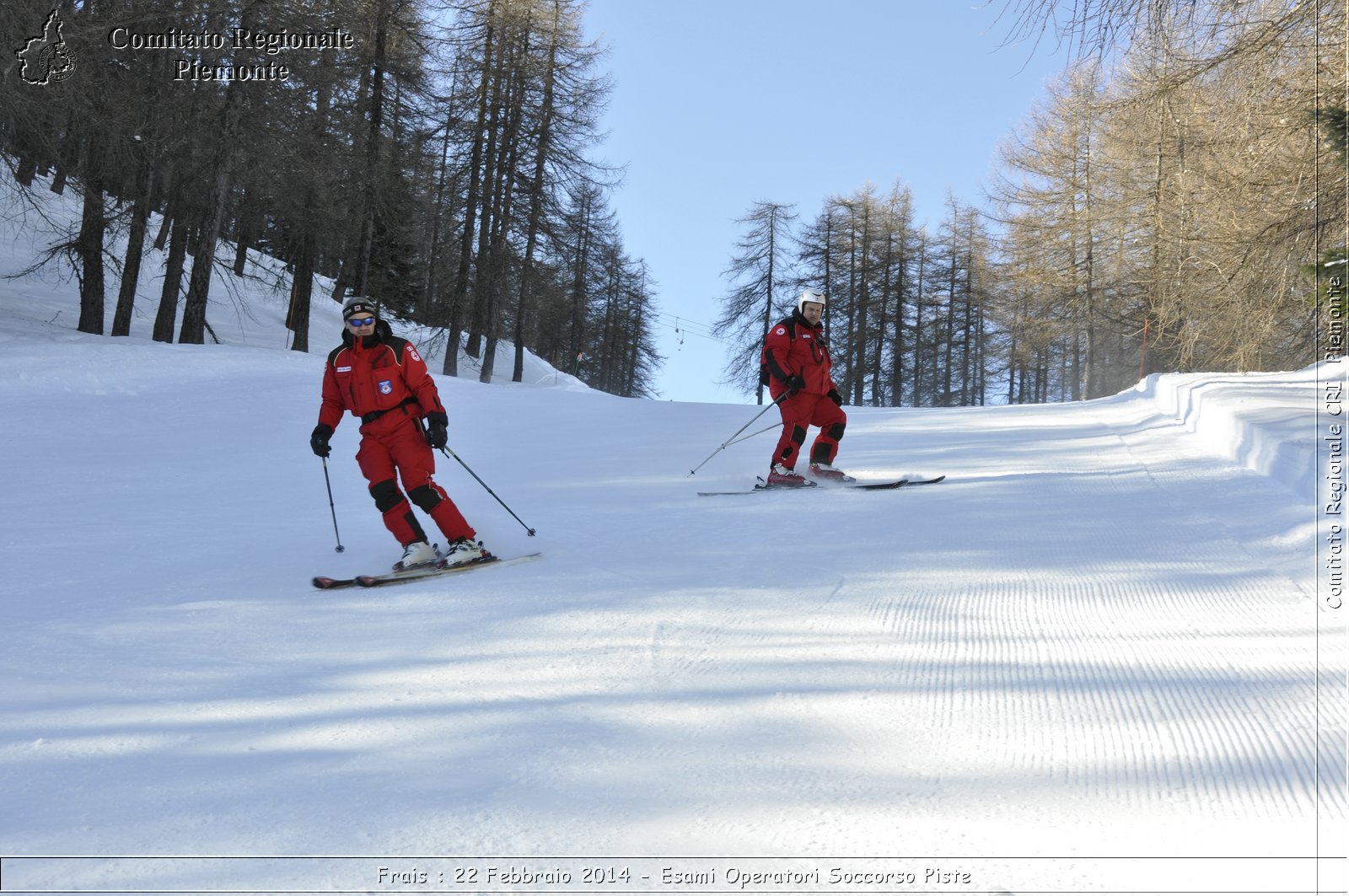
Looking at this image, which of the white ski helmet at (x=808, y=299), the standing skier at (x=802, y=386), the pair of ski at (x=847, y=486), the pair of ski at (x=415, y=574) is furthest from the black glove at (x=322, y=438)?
the white ski helmet at (x=808, y=299)

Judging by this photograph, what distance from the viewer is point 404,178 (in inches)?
928

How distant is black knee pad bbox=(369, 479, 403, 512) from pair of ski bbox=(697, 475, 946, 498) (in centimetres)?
273

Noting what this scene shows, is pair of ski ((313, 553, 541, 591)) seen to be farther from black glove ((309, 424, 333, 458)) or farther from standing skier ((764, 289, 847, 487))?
standing skier ((764, 289, 847, 487))

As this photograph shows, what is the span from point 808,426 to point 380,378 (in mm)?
3969

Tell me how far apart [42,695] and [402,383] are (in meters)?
2.90

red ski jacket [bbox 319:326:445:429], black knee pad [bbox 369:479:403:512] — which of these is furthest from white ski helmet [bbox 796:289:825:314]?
black knee pad [bbox 369:479:403:512]

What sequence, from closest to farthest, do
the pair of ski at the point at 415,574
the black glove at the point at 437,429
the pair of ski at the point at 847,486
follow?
the pair of ski at the point at 415,574, the black glove at the point at 437,429, the pair of ski at the point at 847,486

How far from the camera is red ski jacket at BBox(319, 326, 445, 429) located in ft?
19.9

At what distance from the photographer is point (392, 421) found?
6.11 meters

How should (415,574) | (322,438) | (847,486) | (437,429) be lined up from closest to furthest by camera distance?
1. (415,574)
2. (437,429)
3. (322,438)
4. (847,486)

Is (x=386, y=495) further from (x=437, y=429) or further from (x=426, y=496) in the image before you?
(x=437, y=429)

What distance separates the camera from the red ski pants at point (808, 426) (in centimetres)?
852

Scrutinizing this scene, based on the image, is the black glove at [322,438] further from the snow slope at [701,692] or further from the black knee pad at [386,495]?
the snow slope at [701,692]

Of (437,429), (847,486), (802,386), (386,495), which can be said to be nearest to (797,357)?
(802,386)
